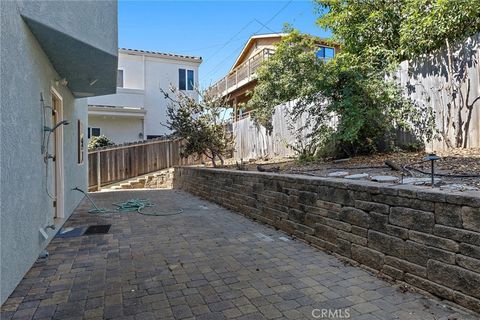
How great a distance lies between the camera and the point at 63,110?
20.1 feet

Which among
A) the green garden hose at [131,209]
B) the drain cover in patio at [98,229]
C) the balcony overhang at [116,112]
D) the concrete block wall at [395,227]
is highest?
the balcony overhang at [116,112]

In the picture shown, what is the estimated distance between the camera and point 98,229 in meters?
5.45

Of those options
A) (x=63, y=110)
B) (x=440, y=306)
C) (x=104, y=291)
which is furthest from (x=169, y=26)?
(x=440, y=306)

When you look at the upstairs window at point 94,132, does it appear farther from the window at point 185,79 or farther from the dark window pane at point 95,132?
the window at point 185,79

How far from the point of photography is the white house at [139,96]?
15703 mm

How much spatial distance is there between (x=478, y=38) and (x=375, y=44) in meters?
3.12

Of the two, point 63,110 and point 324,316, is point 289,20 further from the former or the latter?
point 324,316

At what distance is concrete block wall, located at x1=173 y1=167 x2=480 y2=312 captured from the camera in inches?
97.3

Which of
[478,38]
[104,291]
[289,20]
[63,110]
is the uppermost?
[289,20]

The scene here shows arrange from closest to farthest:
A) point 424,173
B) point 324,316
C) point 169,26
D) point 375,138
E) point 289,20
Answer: point 324,316 → point 424,173 → point 375,138 → point 289,20 → point 169,26

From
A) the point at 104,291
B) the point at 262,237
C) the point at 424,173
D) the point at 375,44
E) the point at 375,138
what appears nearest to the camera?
the point at 104,291

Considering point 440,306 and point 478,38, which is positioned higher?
point 478,38

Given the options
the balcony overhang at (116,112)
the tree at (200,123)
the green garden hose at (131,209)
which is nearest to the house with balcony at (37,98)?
the green garden hose at (131,209)

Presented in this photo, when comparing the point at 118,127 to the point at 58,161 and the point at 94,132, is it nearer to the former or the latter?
the point at 94,132
